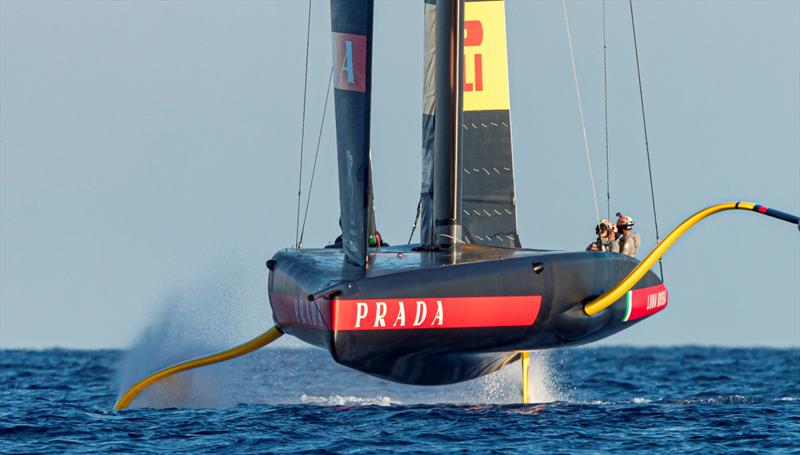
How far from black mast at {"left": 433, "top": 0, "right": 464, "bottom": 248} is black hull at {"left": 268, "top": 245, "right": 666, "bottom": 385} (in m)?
0.31

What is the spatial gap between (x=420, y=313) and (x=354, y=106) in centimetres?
164

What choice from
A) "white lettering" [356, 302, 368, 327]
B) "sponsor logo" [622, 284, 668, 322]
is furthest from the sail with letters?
"white lettering" [356, 302, 368, 327]

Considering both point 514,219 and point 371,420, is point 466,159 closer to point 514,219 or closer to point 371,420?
point 514,219

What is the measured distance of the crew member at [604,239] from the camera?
522 inches

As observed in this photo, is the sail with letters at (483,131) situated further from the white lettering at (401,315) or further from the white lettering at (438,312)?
the white lettering at (401,315)

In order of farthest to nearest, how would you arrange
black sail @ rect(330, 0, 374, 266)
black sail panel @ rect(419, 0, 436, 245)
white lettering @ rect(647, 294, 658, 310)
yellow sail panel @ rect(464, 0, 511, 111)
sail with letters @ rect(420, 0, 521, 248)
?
yellow sail panel @ rect(464, 0, 511, 111) → sail with letters @ rect(420, 0, 521, 248) → black sail panel @ rect(419, 0, 436, 245) → white lettering @ rect(647, 294, 658, 310) → black sail @ rect(330, 0, 374, 266)

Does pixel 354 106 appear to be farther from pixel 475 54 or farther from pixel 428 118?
pixel 475 54

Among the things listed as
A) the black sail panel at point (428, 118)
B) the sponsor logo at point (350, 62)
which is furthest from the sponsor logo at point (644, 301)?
the sponsor logo at point (350, 62)

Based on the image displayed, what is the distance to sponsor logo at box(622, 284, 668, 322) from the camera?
12.7m

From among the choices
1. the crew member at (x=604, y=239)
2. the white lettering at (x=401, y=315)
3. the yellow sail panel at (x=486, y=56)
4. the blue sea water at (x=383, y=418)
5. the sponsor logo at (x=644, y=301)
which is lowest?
the blue sea water at (x=383, y=418)

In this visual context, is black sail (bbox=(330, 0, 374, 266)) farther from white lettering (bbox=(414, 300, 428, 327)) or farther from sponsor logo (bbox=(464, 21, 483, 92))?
sponsor logo (bbox=(464, 21, 483, 92))

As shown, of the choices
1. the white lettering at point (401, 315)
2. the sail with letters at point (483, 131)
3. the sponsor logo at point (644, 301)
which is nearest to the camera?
the white lettering at point (401, 315)

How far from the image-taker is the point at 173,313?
1617cm

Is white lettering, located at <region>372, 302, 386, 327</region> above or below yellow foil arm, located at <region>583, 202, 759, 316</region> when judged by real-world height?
below
